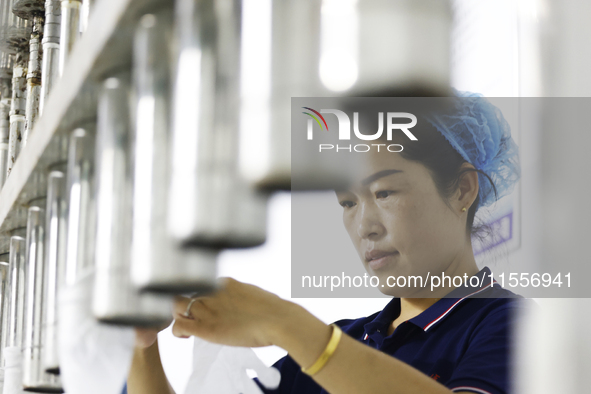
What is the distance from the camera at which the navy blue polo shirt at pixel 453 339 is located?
44 cm

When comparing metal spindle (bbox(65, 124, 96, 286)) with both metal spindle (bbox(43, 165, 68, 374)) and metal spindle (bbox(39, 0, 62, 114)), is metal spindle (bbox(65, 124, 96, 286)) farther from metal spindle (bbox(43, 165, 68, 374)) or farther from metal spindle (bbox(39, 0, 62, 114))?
metal spindle (bbox(39, 0, 62, 114))

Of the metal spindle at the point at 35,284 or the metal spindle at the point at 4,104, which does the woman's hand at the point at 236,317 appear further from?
the metal spindle at the point at 4,104

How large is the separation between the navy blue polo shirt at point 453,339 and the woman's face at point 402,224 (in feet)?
0.16

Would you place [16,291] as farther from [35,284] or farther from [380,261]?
[380,261]

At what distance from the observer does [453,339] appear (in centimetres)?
54

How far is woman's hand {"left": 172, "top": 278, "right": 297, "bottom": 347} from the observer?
1.01 feet

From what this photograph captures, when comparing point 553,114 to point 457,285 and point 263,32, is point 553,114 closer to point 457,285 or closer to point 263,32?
point 263,32

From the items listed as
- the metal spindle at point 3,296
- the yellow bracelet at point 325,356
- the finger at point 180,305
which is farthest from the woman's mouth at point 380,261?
the metal spindle at point 3,296

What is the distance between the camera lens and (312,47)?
0.17m

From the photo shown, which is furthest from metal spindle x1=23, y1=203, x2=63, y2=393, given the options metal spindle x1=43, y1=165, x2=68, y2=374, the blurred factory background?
the blurred factory background

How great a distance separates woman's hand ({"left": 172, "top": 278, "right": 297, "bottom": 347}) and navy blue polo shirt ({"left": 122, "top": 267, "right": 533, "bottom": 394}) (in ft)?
0.54

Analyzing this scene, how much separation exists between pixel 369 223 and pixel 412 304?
7.4 inches

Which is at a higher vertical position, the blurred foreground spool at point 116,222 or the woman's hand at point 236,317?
the blurred foreground spool at point 116,222

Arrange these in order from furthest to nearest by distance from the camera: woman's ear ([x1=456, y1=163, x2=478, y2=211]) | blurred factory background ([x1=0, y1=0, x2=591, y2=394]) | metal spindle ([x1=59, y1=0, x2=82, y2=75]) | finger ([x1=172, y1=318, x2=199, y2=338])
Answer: woman's ear ([x1=456, y1=163, x2=478, y2=211]) < metal spindle ([x1=59, y1=0, x2=82, y2=75]) < finger ([x1=172, y1=318, x2=199, y2=338]) < blurred factory background ([x1=0, y1=0, x2=591, y2=394])
